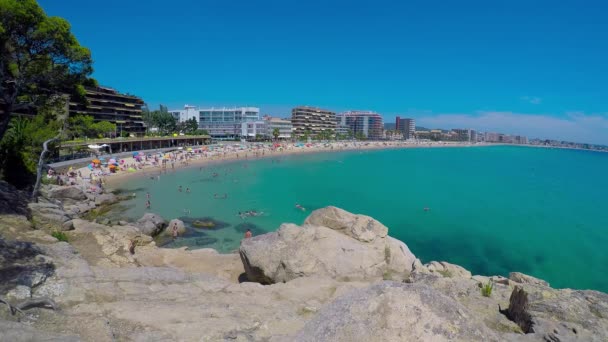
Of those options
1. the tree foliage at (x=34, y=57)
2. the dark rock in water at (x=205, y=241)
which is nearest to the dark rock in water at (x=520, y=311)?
the tree foliage at (x=34, y=57)

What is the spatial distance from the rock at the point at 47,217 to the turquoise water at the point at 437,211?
26.2 feet

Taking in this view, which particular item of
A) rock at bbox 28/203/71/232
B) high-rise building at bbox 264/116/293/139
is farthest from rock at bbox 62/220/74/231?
high-rise building at bbox 264/116/293/139

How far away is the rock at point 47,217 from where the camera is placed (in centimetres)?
1400

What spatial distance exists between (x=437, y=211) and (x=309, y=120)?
12096cm

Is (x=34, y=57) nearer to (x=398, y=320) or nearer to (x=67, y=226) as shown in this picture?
(x=67, y=226)

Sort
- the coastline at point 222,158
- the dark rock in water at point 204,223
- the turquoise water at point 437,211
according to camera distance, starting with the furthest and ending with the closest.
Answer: the coastline at point 222,158
the dark rock in water at point 204,223
the turquoise water at point 437,211

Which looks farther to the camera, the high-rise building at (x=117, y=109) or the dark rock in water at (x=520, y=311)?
the high-rise building at (x=117, y=109)

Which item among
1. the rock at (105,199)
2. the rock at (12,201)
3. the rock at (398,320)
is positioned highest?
the rock at (398,320)

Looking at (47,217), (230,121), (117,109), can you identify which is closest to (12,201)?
(47,217)

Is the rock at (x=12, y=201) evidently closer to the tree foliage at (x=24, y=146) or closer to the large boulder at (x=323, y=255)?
the tree foliage at (x=24, y=146)

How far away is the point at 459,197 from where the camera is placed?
165 feet

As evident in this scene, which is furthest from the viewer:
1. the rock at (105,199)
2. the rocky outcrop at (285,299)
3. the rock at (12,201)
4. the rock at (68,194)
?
the rock at (105,199)

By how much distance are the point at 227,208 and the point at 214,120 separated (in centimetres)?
12153

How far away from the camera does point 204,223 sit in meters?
27.8
